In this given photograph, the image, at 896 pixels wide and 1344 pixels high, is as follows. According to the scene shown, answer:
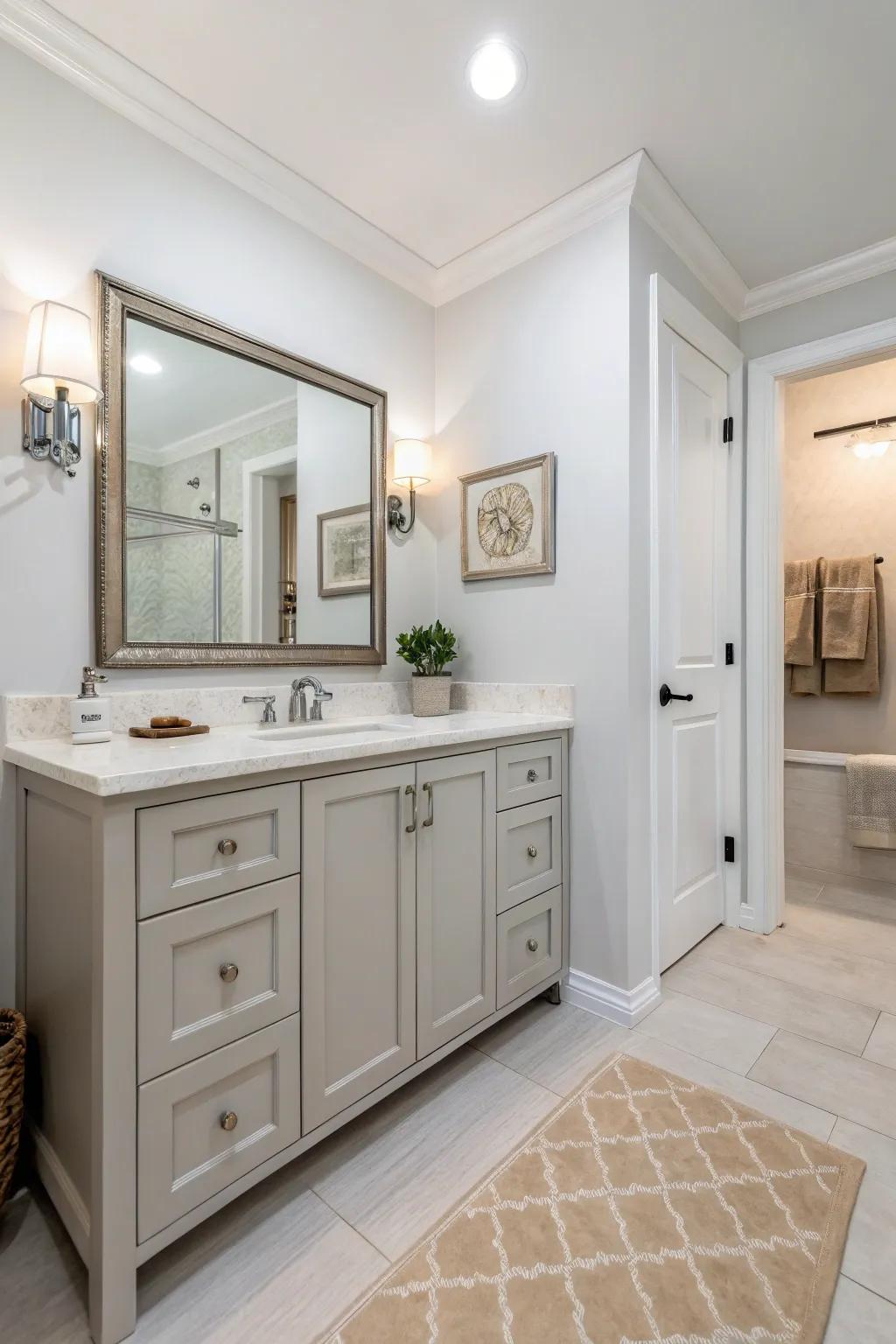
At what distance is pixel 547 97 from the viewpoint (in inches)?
65.2

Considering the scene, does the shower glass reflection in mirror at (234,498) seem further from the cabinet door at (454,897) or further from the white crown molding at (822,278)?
the white crown molding at (822,278)

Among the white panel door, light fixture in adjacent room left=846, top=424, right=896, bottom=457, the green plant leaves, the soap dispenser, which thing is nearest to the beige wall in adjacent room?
light fixture in adjacent room left=846, top=424, right=896, bottom=457

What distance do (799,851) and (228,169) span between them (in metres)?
3.49

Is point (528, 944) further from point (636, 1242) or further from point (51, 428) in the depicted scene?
point (51, 428)

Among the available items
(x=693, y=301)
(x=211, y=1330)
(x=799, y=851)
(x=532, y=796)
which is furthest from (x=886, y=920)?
(x=211, y=1330)

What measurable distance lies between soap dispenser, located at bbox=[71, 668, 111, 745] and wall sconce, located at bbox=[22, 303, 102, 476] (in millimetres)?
518

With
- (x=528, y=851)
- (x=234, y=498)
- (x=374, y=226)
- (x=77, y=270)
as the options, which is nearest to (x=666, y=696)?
(x=528, y=851)

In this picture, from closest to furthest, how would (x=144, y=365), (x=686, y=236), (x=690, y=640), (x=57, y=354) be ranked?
1. (x=57, y=354)
2. (x=144, y=365)
3. (x=686, y=236)
4. (x=690, y=640)

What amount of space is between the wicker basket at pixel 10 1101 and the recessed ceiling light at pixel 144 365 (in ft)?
4.96

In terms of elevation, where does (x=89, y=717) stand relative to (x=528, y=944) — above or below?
above

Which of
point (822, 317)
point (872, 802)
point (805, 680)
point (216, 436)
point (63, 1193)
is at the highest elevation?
point (822, 317)

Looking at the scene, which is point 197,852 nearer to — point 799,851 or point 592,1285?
point 592,1285

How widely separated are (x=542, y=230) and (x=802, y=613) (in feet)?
7.90

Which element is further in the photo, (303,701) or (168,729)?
(303,701)
